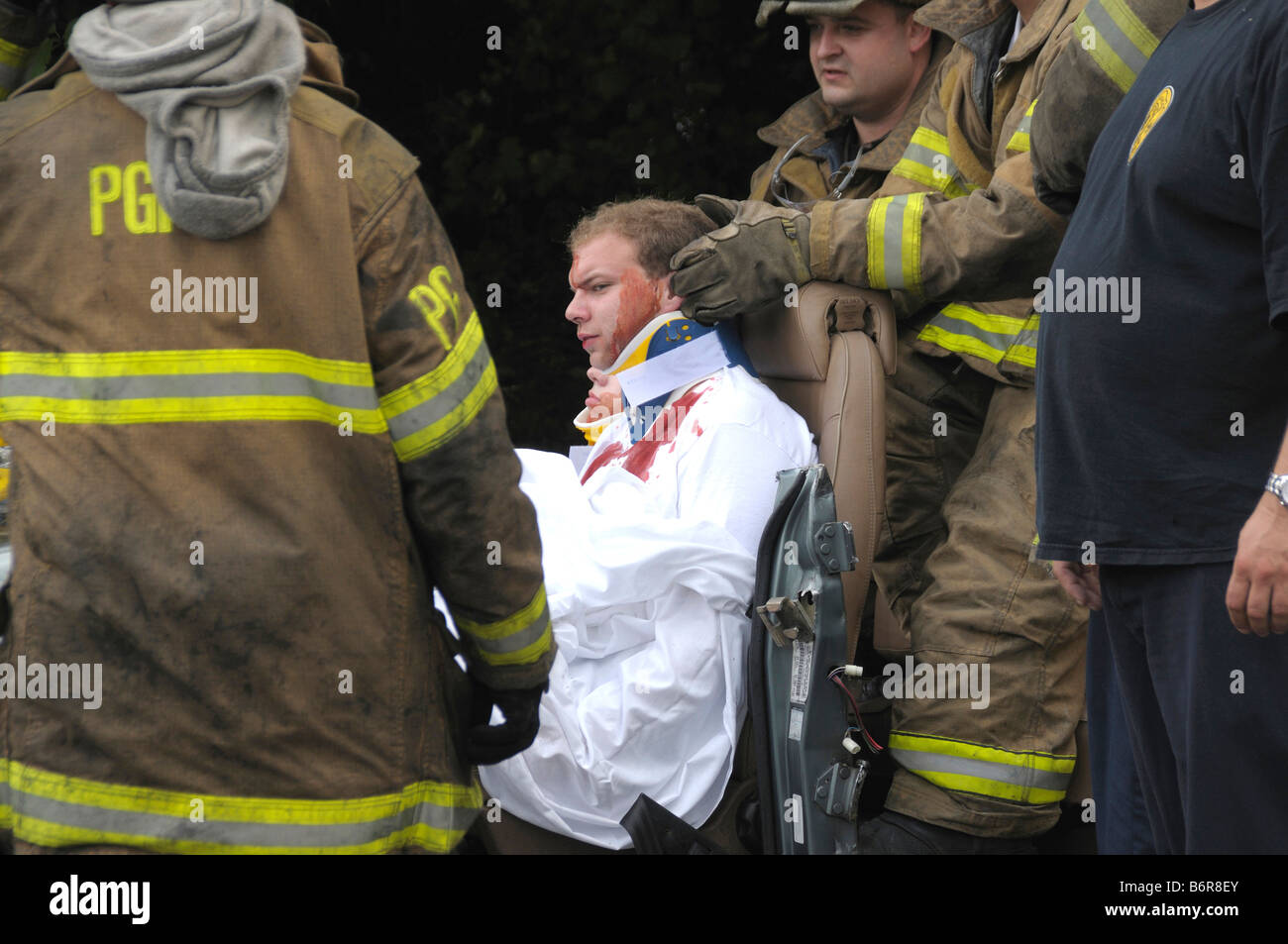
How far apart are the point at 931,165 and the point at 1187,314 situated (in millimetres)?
1641

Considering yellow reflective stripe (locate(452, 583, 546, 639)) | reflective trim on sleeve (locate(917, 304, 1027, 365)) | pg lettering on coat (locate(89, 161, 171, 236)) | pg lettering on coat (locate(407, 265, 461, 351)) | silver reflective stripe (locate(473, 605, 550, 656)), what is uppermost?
pg lettering on coat (locate(89, 161, 171, 236))

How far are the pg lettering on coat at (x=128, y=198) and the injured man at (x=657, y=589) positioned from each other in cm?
132

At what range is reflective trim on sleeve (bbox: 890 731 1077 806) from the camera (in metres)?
2.99

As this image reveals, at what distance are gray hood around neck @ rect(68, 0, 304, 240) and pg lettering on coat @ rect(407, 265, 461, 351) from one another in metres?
0.23

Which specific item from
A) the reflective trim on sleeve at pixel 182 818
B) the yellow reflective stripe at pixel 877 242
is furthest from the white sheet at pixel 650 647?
the reflective trim on sleeve at pixel 182 818

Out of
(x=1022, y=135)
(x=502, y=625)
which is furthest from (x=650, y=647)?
(x=1022, y=135)

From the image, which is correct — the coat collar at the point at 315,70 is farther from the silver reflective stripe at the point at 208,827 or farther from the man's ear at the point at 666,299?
the man's ear at the point at 666,299

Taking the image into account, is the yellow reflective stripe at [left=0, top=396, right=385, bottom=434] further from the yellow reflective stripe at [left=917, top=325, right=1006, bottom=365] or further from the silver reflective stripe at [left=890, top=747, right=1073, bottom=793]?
the yellow reflective stripe at [left=917, top=325, right=1006, bottom=365]

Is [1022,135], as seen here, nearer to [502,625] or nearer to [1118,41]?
[1118,41]

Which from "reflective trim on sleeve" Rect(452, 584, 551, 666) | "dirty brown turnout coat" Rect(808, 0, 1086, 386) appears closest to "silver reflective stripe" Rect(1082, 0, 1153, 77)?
"dirty brown turnout coat" Rect(808, 0, 1086, 386)

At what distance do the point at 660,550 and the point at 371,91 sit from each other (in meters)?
2.71

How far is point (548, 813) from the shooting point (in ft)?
9.53

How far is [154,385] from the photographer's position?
1.83 metres

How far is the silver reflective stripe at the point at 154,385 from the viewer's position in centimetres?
183
